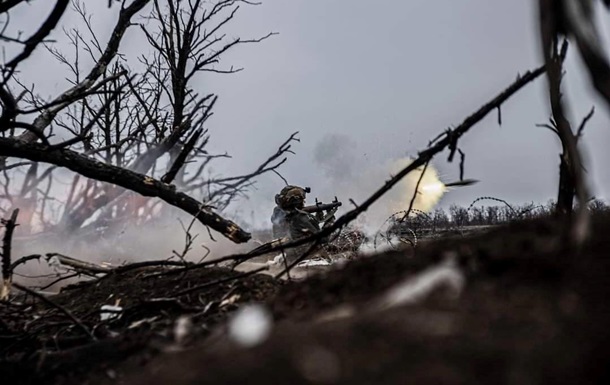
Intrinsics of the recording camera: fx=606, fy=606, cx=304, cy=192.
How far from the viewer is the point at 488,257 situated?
1637 mm

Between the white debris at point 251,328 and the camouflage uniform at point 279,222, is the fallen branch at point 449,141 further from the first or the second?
the camouflage uniform at point 279,222

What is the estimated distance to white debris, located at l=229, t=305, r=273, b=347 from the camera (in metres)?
1.45

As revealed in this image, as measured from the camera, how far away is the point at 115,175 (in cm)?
453

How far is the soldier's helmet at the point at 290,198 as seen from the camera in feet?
33.1

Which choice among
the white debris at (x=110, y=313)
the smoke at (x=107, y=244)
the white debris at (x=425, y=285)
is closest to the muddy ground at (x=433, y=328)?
the white debris at (x=425, y=285)

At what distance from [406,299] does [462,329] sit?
205 mm

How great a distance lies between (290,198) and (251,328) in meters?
8.49

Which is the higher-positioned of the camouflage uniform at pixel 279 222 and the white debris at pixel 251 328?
the camouflage uniform at pixel 279 222

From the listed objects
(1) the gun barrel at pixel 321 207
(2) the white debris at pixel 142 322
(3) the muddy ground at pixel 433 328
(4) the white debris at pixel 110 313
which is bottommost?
(3) the muddy ground at pixel 433 328

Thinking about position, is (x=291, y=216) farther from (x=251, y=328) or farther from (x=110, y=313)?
(x=251, y=328)

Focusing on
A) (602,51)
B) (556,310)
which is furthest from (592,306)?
(602,51)

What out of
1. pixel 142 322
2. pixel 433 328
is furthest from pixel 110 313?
pixel 433 328

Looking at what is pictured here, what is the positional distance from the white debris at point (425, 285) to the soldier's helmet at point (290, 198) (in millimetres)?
8472

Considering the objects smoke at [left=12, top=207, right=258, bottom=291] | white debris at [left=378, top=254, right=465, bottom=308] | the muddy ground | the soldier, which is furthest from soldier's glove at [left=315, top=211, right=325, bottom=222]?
white debris at [left=378, top=254, right=465, bottom=308]
